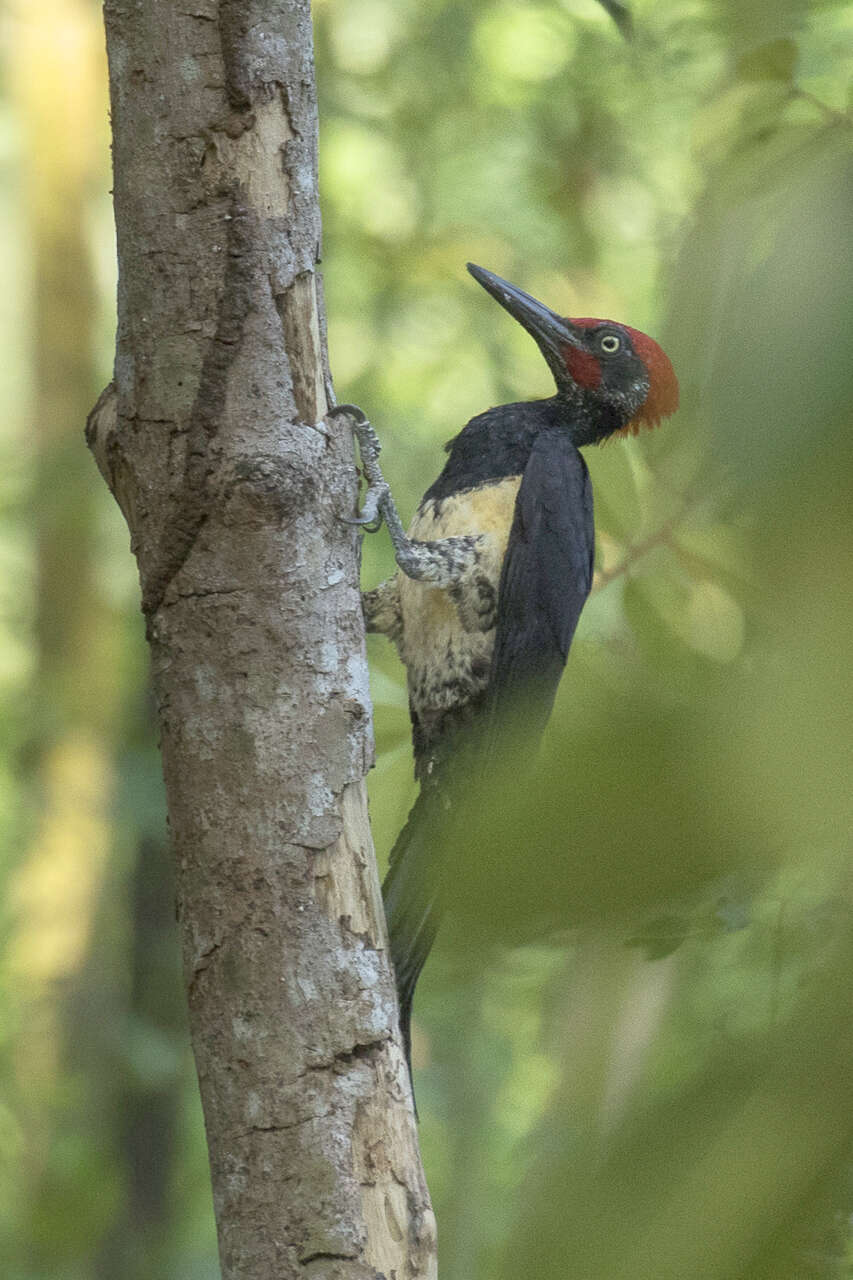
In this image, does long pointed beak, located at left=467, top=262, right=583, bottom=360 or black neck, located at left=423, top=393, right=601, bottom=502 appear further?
long pointed beak, located at left=467, top=262, right=583, bottom=360

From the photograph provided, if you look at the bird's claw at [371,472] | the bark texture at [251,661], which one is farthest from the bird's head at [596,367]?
the bark texture at [251,661]

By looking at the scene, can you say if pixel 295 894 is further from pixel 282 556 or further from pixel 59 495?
pixel 59 495

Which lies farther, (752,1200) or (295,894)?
(295,894)

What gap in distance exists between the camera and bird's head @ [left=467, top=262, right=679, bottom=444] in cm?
275

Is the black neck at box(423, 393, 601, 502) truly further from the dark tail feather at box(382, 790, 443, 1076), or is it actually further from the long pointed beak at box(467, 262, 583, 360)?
the dark tail feather at box(382, 790, 443, 1076)

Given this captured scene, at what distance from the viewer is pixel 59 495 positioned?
3.72 meters

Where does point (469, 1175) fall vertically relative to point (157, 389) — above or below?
below

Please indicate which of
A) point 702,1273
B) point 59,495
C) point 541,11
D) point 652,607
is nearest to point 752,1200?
point 702,1273

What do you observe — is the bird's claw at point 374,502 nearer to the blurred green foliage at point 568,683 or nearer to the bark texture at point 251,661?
the blurred green foliage at point 568,683

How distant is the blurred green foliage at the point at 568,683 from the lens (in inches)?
9.4

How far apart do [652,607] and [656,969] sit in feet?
0.90

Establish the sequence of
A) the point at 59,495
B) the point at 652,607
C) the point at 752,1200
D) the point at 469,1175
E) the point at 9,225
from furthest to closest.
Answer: the point at 9,225
the point at 469,1175
the point at 59,495
the point at 652,607
the point at 752,1200

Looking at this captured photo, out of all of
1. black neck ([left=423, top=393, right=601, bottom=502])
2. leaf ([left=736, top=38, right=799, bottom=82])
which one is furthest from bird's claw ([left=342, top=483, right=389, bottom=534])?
leaf ([left=736, top=38, right=799, bottom=82])

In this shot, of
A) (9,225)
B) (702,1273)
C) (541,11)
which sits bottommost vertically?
(702,1273)
